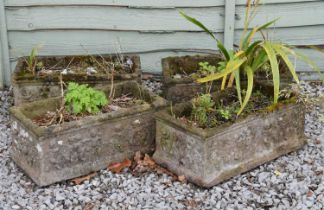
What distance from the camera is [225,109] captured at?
157 inches

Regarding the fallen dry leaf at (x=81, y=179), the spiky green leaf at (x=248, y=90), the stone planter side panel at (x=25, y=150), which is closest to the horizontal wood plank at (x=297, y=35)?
the spiky green leaf at (x=248, y=90)

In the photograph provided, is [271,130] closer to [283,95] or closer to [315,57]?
[283,95]

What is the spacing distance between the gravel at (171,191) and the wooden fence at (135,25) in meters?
1.45

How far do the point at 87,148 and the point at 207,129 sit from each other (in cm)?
76

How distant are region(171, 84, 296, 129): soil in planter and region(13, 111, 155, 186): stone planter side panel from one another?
269 mm

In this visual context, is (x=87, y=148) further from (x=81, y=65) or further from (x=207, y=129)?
(x=81, y=65)

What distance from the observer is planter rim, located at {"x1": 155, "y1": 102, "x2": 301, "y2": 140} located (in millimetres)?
3597

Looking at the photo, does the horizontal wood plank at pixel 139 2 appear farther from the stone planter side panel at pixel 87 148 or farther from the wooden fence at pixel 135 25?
the stone planter side panel at pixel 87 148

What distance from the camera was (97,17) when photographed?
5.04 metres

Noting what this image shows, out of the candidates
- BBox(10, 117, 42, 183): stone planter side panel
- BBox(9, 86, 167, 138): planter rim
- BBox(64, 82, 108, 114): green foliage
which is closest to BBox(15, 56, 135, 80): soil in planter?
BBox(64, 82, 108, 114): green foliage

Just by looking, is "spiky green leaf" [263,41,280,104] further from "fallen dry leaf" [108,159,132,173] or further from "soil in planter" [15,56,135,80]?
"soil in planter" [15,56,135,80]

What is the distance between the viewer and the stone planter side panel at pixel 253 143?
3677 mm

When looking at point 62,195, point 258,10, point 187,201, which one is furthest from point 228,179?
point 258,10

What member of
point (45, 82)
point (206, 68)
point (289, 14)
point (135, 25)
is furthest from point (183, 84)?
point (289, 14)
